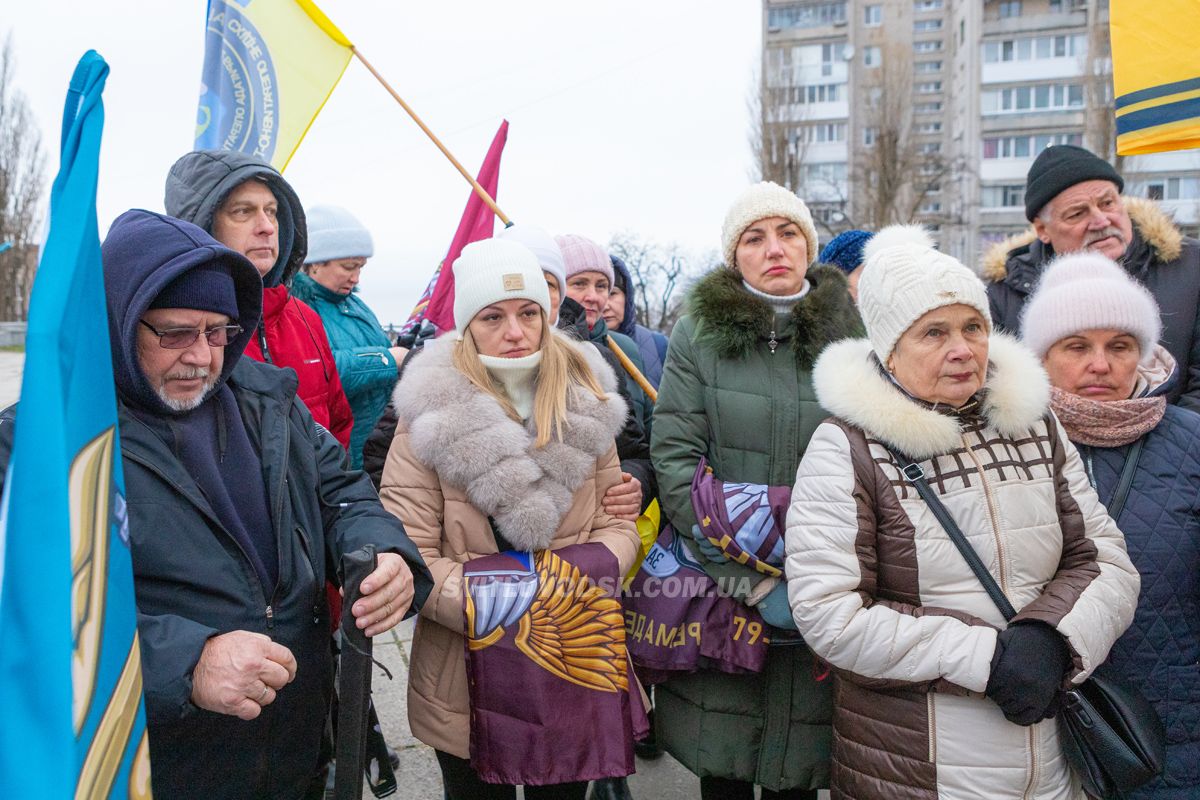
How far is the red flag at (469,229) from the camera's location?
175 inches

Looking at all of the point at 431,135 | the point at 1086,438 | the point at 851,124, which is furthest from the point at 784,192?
the point at 851,124

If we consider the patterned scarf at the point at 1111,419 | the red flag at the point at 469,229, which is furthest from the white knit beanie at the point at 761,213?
the red flag at the point at 469,229

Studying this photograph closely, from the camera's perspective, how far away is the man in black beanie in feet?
10.2

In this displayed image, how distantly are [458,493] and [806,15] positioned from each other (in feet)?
198

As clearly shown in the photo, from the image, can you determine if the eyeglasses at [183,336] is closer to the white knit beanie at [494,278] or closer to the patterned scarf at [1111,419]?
the white knit beanie at [494,278]

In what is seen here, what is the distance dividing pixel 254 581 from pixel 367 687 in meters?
0.32

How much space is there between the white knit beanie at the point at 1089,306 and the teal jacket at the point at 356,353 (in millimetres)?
2356

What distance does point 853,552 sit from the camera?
2082 mm

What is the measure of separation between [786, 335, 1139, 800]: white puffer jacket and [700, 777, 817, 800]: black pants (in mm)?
538

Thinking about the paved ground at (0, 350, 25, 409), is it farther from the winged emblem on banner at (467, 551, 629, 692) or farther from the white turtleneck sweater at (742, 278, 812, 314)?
the white turtleneck sweater at (742, 278, 812, 314)

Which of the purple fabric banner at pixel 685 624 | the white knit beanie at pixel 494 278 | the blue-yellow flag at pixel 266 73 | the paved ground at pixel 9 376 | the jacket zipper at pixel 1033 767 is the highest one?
the blue-yellow flag at pixel 266 73

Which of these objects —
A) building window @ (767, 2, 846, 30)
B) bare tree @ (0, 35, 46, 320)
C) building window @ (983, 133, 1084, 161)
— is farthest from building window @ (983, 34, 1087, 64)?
bare tree @ (0, 35, 46, 320)

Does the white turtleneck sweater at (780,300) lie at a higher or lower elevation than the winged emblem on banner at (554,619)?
higher

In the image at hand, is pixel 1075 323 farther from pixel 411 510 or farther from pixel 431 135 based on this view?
pixel 431 135
